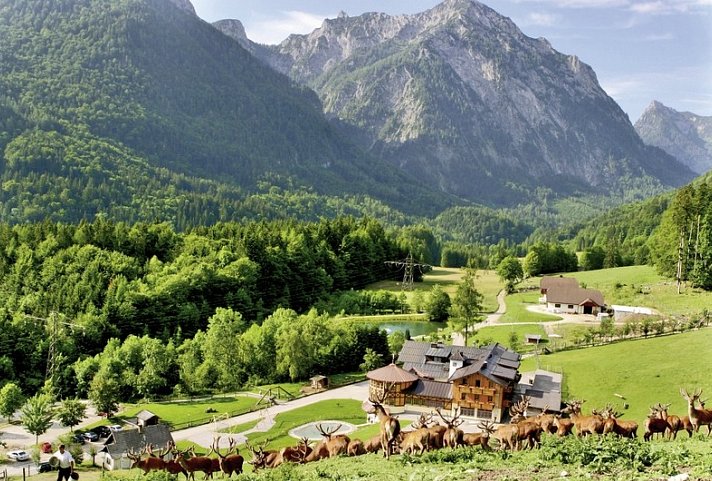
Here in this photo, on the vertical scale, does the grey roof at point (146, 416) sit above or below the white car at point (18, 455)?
above

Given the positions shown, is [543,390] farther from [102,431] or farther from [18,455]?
[18,455]

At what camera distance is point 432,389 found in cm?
5878

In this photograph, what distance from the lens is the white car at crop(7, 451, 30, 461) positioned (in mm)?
47625

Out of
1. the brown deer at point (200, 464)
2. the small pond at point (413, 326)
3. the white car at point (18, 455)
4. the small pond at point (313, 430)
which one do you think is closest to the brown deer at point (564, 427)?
the brown deer at point (200, 464)

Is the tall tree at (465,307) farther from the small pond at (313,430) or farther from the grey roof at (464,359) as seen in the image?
the small pond at (313,430)

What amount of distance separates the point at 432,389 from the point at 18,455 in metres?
34.4

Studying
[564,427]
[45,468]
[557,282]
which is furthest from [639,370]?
[557,282]

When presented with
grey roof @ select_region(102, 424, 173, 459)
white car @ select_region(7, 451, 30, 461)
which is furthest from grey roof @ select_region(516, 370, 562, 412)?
white car @ select_region(7, 451, 30, 461)

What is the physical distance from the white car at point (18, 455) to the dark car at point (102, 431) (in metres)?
7.12

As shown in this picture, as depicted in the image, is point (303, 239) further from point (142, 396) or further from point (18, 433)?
point (18, 433)

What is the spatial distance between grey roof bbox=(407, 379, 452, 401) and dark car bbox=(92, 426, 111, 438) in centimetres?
2693

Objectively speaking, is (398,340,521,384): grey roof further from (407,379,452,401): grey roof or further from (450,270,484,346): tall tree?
(450,270,484,346): tall tree

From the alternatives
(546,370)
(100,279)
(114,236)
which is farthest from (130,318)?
(546,370)

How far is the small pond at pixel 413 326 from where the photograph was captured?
100 m
